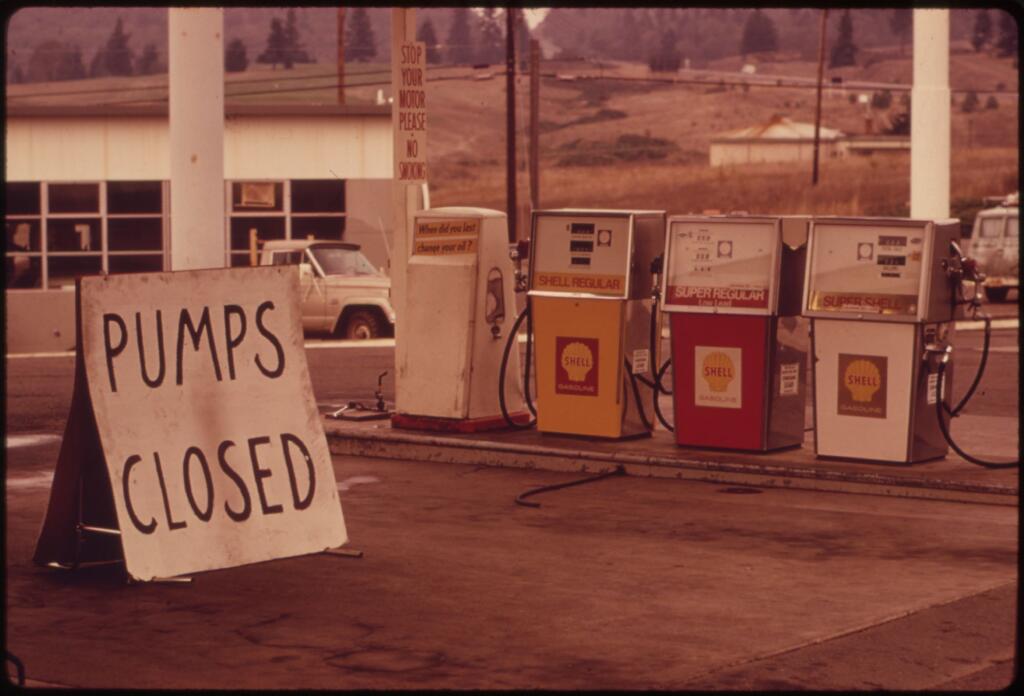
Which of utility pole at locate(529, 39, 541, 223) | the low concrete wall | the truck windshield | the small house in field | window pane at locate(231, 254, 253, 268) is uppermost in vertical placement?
the small house in field

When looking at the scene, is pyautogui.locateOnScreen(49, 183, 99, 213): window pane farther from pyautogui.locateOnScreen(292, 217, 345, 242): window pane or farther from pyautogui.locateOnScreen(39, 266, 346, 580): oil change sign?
pyautogui.locateOnScreen(39, 266, 346, 580): oil change sign

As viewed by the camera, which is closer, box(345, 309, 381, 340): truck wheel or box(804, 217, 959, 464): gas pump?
box(804, 217, 959, 464): gas pump

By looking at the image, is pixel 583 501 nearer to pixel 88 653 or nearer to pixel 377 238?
pixel 88 653

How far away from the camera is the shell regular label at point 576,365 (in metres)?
12.1

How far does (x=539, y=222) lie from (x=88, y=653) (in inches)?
241

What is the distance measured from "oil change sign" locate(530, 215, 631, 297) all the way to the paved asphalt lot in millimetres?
1649

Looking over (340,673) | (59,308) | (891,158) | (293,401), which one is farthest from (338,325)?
(891,158)

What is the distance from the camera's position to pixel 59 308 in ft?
113

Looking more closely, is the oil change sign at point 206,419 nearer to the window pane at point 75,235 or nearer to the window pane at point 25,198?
the window pane at point 75,235

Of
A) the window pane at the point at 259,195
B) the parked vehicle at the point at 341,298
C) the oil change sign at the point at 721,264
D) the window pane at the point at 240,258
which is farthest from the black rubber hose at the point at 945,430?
the window pane at the point at 240,258

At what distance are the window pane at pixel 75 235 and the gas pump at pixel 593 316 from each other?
27588mm

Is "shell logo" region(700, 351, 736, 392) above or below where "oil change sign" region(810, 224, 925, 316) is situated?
below

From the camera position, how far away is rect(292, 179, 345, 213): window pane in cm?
3831

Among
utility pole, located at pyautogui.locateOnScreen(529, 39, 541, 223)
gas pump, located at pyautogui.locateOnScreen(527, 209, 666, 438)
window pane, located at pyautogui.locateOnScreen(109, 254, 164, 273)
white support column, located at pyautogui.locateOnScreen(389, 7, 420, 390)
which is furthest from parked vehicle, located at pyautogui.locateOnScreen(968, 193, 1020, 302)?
gas pump, located at pyautogui.locateOnScreen(527, 209, 666, 438)
